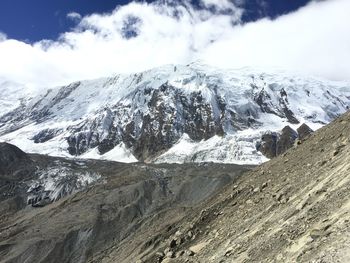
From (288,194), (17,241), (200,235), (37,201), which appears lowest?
(37,201)

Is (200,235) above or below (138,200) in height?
above

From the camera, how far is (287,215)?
21.3 metres

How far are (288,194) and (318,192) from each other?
9.95 feet

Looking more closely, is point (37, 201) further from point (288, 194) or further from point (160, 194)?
point (288, 194)

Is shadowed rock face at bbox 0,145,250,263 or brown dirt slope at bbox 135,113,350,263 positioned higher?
brown dirt slope at bbox 135,113,350,263

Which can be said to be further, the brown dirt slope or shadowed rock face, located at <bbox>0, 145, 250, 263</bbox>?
shadowed rock face, located at <bbox>0, 145, 250, 263</bbox>

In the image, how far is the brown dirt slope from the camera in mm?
17609

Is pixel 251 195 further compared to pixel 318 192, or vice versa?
pixel 251 195

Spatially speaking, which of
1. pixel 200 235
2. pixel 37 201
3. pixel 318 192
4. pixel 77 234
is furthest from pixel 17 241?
pixel 318 192

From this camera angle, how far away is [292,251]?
17906 mm

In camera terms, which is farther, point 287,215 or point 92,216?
point 92,216

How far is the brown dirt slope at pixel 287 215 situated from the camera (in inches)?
693

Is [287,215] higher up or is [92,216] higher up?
[287,215]

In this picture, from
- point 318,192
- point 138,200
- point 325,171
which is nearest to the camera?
point 318,192
